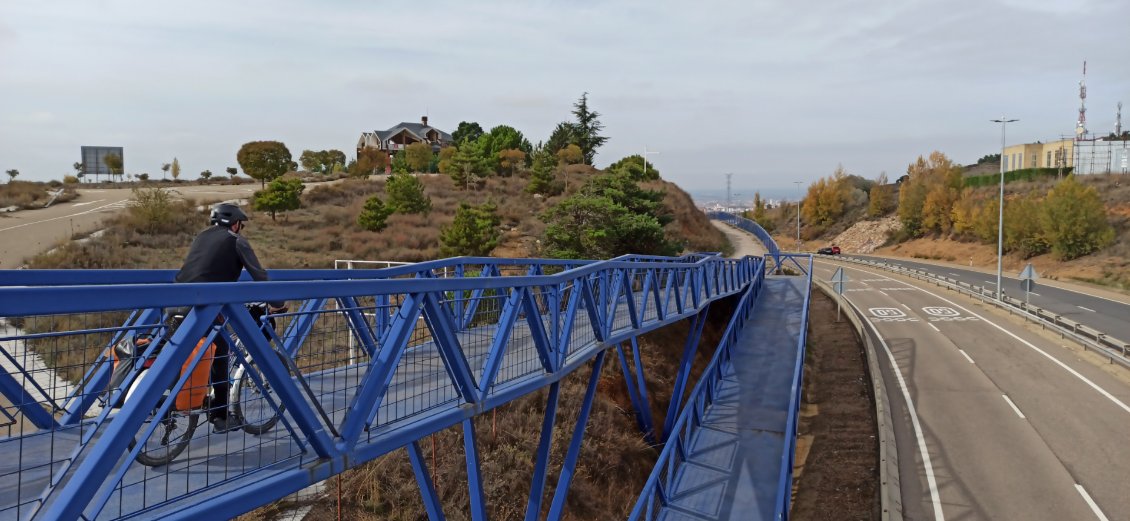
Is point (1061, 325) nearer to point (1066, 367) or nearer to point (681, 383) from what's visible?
point (1066, 367)

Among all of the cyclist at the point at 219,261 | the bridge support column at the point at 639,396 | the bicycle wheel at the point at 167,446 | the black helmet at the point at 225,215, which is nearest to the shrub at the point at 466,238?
the bridge support column at the point at 639,396

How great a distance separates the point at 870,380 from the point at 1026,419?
462cm

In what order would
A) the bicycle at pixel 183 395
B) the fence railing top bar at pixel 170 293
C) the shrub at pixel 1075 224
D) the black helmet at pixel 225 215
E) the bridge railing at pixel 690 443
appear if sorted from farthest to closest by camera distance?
the shrub at pixel 1075 224, the bridge railing at pixel 690 443, the black helmet at pixel 225 215, the bicycle at pixel 183 395, the fence railing top bar at pixel 170 293

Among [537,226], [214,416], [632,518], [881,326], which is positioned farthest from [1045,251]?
[214,416]

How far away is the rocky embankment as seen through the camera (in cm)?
7571

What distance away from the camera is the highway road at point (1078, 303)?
2572 cm

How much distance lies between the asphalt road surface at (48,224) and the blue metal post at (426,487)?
19551 millimetres

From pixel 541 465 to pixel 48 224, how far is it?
31640mm

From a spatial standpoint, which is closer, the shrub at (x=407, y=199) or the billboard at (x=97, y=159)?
the shrub at (x=407, y=199)

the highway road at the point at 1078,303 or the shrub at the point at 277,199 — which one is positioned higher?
the shrub at the point at 277,199

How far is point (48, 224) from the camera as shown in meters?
29.7

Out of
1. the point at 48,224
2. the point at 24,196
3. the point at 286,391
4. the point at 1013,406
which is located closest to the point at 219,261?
the point at 286,391

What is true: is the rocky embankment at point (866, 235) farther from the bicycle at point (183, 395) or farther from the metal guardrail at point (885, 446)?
the bicycle at point (183, 395)

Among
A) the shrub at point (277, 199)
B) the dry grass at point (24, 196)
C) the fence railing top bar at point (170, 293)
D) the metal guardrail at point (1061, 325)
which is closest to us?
the fence railing top bar at point (170, 293)
